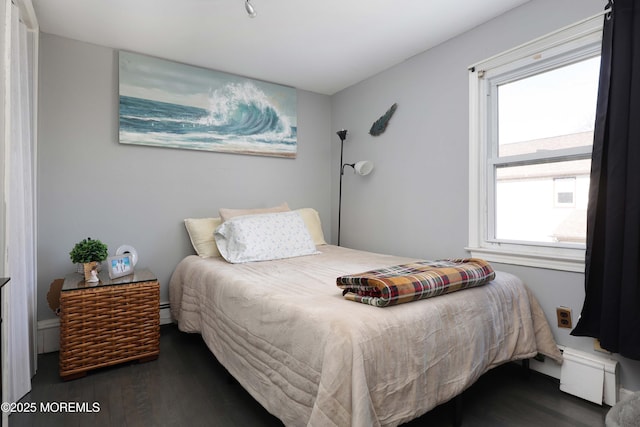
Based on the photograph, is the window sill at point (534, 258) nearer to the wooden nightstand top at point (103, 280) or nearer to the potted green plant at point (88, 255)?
the wooden nightstand top at point (103, 280)

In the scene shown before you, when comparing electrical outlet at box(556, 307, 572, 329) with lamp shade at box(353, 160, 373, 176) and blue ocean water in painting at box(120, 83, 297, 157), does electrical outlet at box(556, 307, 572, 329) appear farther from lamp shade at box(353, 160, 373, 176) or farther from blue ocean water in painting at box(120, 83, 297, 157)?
blue ocean water in painting at box(120, 83, 297, 157)

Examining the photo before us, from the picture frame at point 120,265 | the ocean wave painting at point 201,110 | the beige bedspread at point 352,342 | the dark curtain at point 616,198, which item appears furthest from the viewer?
the ocean wave painting at point 201,110

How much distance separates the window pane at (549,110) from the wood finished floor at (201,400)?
147 centimetres

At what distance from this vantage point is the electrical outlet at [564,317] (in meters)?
1.95

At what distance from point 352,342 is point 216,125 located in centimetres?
258

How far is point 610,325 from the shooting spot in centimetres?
168

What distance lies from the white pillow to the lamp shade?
0.81 m

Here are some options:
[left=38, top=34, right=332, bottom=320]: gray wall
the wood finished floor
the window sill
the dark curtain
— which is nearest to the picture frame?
[left=38, top=34, right=332, bottom=320]: gray wall

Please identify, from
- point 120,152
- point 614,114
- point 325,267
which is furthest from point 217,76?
point 614,114

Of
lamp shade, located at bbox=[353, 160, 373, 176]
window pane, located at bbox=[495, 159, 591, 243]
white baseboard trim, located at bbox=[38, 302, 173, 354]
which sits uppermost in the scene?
lamp shade, located at bbox=[353, 160, 373, 176]

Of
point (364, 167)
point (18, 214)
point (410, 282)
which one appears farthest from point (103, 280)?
point (364, 167)

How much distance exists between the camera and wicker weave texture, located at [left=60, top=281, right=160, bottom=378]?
200 centimetres

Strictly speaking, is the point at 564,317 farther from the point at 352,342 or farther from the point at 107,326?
the point at 107,326

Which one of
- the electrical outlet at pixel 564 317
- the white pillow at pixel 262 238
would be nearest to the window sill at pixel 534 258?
the electrical outlet at pixel 564 317
